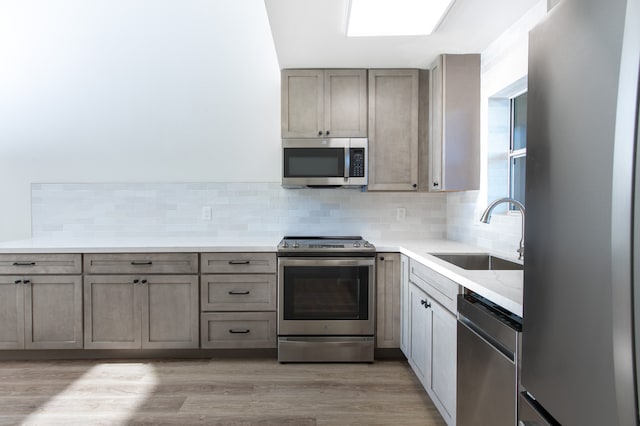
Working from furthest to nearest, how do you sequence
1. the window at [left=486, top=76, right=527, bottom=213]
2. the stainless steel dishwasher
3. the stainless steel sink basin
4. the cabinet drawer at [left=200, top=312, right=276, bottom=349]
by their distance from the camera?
the cabinet drawer at [left=200, top=312, right=276, bottom=349] < the window at [left=486, top=76, right=527, bottom=213] < the stainless steel sink basin < the stainless steel dishwasher

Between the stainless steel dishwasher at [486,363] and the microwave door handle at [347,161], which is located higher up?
the microwave door handle at [347,161]

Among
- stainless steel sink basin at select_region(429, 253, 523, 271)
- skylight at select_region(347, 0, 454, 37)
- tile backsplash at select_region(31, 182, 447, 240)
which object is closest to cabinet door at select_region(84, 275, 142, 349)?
tile backsplash at select_region(31, 182, 447, 240)

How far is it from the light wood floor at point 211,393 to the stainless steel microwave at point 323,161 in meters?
1.39

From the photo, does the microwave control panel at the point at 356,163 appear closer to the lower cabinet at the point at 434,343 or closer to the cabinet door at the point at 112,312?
the lower cabinet at the point at 434,343

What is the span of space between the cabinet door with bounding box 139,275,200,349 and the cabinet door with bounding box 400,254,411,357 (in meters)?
1.54

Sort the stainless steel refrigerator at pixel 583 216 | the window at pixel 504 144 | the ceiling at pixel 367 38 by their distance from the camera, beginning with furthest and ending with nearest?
the window at pixel 504 144, the ceiling at pixel 367 38, the stainless steel refrigerator at pixel 583 216

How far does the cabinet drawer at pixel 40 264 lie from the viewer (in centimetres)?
278

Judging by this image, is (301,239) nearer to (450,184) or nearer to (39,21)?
(450,184)

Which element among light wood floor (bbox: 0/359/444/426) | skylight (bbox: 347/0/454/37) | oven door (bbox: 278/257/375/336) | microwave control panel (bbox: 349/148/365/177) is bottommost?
light wood floor (bbox: 0/359/444/426)

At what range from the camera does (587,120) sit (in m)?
0.64

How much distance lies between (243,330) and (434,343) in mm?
1435

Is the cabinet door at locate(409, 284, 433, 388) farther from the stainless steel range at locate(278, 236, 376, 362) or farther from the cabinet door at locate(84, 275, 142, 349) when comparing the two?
the cabinet door at locate(84, 275, 142, 349)

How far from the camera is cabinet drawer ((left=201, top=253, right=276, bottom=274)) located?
2822mm

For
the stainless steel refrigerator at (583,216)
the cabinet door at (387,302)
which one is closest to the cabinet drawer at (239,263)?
the cabinet door at (387,302)
